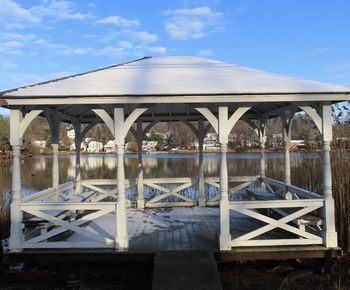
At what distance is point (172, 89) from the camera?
6.09m

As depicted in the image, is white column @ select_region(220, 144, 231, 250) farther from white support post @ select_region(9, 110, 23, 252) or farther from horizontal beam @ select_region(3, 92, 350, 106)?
white support post @ select_region(9, 110, 23, 252)

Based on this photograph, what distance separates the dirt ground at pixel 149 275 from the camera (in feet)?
18.6

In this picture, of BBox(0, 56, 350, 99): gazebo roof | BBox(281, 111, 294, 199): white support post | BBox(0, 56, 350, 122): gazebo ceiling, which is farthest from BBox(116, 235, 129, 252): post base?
BBox(281, 111, 294, 199): white support post

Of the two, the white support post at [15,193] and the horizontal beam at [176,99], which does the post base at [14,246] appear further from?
the horizontal beam at [176,99]

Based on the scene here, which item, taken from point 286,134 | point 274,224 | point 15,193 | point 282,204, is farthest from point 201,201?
point 15,193

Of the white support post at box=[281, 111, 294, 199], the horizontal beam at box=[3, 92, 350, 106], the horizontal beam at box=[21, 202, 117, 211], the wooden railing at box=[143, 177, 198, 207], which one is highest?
the horizontal beam at box=[3, 92, 350, 106]

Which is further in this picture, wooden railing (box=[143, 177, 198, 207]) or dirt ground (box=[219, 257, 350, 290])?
wooden railing (box=[143, 177, 198, 207])

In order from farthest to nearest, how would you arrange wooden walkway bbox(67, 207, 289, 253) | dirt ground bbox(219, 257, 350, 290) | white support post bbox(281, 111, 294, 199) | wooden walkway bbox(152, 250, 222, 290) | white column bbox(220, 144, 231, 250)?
white support post bbox(281, 111, 294, 199) → wooden walkway bbox(67, 207, 289, 253) → white column bbox(220, 144, 231, 250) → dirt ground bbox(219, 257, 350, 290) → wooden walkway bbox(152, 250, 222, 290)

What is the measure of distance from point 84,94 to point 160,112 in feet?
11.9

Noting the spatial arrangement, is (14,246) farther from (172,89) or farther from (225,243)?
(172,89)

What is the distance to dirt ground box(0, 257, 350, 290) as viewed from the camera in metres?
5.68

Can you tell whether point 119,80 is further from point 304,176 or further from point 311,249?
point 304,176

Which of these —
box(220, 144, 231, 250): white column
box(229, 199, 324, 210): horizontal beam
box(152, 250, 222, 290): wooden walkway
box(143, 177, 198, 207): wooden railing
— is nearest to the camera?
box(152, 250, 222, 290): wooden walkway

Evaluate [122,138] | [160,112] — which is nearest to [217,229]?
[122,138]
